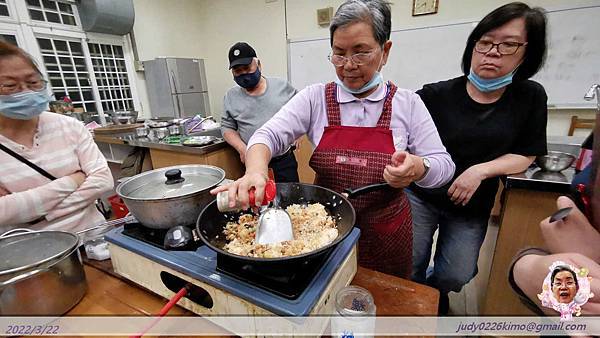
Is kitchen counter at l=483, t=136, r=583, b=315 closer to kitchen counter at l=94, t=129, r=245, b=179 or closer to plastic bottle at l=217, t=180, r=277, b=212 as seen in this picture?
plastic bottle at l=217, t=180, r=277, b=212

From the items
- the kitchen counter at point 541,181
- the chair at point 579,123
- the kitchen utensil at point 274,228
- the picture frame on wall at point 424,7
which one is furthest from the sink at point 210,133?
the chair at point 579,123

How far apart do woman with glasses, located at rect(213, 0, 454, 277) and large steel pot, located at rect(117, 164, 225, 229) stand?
176 millimetres

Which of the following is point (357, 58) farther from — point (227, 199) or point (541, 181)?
point (541, 181)

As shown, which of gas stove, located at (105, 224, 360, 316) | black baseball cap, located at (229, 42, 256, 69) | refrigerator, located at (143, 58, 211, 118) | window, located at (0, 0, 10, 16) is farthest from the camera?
refrigerator, located at (143, 58, 211, 118)

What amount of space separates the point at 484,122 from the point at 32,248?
1.76m

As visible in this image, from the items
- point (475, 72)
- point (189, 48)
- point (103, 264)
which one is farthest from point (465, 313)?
point (189, 48)

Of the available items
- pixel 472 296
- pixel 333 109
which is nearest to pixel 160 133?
pixel 333 109

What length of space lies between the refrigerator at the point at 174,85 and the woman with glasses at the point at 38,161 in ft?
10.9

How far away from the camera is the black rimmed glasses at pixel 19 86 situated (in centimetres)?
110

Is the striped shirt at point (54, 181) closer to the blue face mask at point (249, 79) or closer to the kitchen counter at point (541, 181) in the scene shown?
the blue face mask at point (249, 79)

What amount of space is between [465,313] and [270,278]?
1.87 meters

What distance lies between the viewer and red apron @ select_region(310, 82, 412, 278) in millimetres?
1032

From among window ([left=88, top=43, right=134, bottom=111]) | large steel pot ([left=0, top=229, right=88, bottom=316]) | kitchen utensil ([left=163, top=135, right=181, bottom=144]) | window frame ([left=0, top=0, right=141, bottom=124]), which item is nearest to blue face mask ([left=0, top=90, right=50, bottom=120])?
large steel pot ([left=0, top=229, right=88, bottom=316])

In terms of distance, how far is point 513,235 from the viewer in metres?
Result: 1.50
